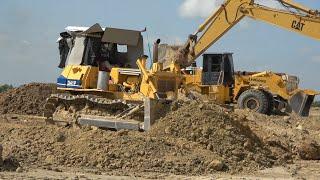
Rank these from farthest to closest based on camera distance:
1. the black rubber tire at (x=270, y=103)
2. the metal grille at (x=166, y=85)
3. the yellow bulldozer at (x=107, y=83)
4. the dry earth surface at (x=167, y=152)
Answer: the black rubber tire at (x=270, y=103) → the metal grille at (x=166, y=85) → the yellow bulldozer at (x=107, y=83) → the dry earth surface at (x=167, y=152)

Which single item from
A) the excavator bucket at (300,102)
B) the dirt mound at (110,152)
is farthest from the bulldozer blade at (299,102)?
the dirt mound at (110,152)

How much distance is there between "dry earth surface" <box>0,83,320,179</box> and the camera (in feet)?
32.4

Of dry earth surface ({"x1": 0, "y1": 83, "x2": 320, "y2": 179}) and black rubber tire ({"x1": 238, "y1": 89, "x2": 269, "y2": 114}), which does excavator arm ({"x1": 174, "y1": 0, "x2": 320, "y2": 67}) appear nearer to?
black rubber tire ({"x1": 238, "y1": 89, "x2": 269, "y2": 114})

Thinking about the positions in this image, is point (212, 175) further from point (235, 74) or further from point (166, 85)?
point (235, 74)

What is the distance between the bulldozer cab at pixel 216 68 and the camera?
71.3 ft

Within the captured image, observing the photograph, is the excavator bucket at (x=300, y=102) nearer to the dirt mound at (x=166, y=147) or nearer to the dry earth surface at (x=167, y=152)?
the dry earth surface at (x=167, y=152)

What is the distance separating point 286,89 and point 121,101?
32.1 ft

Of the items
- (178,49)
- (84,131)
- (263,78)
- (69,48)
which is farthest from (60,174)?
(263,78)

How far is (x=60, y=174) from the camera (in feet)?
30.3

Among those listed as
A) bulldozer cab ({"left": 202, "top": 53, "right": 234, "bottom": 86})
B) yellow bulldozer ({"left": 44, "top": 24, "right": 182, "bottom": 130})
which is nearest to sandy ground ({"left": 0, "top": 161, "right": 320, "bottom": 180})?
yellow bulldozer ({"left": 44, "top": 24, "right": 182, "bottom": 130})

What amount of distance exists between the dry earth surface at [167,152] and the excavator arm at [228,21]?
663cm

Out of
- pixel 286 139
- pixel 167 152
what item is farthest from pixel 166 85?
pixel 167 152

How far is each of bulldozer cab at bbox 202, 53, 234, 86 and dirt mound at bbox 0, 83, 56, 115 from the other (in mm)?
5702

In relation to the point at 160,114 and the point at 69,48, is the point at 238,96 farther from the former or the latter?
the point at 160,114
